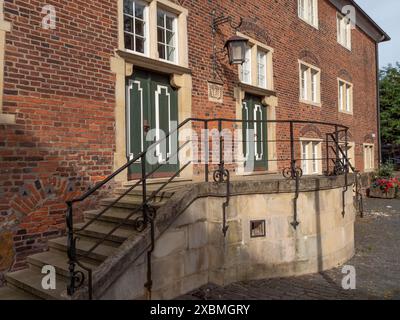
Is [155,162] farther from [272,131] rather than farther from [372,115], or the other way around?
[372,115]

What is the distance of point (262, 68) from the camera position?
1057 cm

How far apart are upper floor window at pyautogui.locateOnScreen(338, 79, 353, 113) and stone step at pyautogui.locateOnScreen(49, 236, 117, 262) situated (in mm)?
12746

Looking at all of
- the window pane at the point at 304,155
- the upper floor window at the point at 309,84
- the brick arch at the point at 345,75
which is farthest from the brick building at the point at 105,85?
the brick arch at the point at 345,75

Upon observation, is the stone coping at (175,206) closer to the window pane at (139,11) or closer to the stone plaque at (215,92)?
the stone plaque at (215,92)

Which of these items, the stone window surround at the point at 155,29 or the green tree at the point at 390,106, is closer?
the stone window surround at the point at 155,29

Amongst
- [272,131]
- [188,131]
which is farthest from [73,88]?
[272,131]

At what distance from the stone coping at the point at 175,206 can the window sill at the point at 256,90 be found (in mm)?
3572

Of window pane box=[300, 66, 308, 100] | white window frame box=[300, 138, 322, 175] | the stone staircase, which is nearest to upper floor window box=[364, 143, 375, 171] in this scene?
white window frame box=[300, 138, 322, 175]

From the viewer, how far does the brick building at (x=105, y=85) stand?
5059mm

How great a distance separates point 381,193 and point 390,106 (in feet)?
34.8

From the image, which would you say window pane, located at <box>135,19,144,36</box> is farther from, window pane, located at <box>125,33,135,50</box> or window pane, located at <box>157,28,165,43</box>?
window pane, located at <box>157,28,165,43</box>

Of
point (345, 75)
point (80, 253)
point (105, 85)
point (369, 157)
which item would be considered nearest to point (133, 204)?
point (80, 253)

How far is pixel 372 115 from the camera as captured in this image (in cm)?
1889

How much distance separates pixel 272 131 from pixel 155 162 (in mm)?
4482
